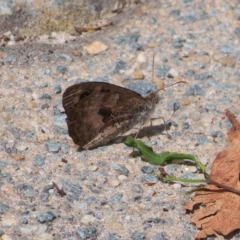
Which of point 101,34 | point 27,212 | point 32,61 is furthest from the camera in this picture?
point 101,34

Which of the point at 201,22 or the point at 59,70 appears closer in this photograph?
the point at 59,70

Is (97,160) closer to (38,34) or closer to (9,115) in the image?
(9,115)

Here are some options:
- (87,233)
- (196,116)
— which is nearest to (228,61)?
(196,116)

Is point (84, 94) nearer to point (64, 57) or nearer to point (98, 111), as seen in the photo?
point (98, 111)

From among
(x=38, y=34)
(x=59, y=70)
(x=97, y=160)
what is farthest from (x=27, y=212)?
(x=38, y=34)

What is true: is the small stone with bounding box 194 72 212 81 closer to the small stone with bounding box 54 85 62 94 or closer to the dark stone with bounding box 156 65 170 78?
the dark stone with bounding box 156 65 170 78

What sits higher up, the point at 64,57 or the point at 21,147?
the point at 64,57
